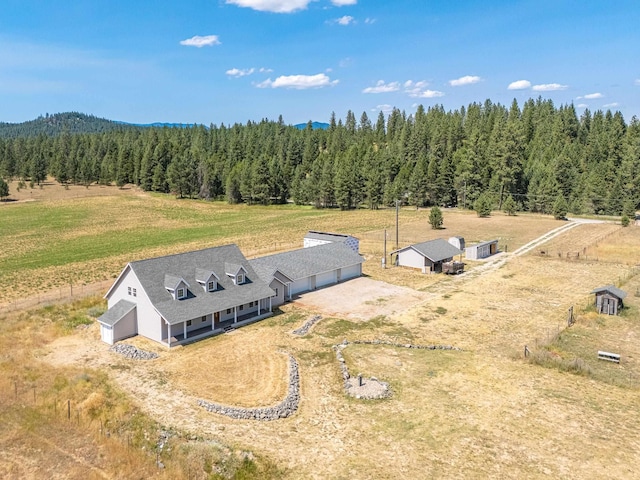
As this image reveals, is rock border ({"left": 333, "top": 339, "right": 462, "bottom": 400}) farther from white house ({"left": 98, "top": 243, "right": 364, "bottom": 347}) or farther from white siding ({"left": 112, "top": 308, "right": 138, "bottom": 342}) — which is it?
white siding ({"left": 112, "top": 308, "right": 138, "bottom": 342})

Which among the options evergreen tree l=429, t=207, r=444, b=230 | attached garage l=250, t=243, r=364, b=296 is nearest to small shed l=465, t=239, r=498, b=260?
attached garage l=250, t=243, r=364, b=296

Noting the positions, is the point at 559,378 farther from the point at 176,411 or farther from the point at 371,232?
the point at 371,232

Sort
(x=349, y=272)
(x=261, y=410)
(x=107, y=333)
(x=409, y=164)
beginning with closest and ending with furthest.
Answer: (x=261, y=410) → (x=107, y=333) → (x=349, y=272) → (x=409, y=164)

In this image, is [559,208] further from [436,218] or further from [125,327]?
[125,327]

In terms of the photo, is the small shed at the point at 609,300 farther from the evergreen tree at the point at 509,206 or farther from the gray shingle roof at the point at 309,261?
the evergreen tree at the point at 509,206

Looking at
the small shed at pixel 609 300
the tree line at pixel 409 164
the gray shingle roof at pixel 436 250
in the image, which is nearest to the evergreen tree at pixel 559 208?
the tree line at pixel 409 164

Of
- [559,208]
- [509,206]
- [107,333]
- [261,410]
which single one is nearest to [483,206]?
[509,206]
